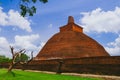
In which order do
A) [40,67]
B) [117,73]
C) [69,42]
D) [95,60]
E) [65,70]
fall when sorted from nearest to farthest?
[117,73]
[95,60]
[65,70]
[40,67]
[69,42]

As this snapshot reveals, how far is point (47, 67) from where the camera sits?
4056cm

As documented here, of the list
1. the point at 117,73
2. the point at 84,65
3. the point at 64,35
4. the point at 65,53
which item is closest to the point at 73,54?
the point at 65,53

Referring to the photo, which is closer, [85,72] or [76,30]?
[85,72]

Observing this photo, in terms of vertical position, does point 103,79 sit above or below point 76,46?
below

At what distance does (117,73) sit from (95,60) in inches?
144

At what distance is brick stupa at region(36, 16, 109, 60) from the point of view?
57.7m

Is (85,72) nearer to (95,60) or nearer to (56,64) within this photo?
(95,60)

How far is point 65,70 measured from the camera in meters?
34.8

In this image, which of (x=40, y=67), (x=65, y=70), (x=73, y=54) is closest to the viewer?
(x=65, y=70)

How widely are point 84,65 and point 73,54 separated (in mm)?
25219

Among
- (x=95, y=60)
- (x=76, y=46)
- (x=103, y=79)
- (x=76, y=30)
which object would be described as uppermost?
(x=76, y=30)

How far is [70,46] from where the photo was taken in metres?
59.4

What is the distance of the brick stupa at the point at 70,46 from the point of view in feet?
189

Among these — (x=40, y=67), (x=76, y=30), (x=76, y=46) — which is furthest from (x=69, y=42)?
(x=40, y=67)
